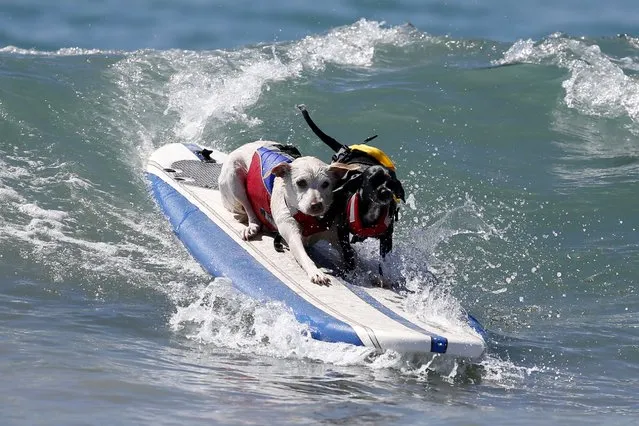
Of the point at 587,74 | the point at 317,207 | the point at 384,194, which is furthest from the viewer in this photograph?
the point at 587,74

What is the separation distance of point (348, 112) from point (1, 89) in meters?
3.79

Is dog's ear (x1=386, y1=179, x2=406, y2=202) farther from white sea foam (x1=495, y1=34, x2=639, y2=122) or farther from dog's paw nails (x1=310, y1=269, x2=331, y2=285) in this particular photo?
white sea foam (x1=495, y1=34, x2=639, y2=122)

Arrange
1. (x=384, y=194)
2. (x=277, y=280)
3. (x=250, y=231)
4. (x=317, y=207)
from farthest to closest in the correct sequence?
(x=250, y=231), (x=277, y=280), (x=317, y=207), (x=384, y=194)

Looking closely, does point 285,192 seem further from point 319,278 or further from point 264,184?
point 319,278

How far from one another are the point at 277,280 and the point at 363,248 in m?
0.89

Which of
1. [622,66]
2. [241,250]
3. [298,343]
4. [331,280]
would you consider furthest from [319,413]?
[622,66]

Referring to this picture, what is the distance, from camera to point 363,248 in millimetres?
8234

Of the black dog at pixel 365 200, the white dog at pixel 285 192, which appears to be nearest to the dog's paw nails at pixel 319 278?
the white dog at pixel 285 192

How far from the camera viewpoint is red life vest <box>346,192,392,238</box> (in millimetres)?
7207

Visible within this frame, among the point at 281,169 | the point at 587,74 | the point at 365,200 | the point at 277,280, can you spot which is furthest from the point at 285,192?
the point at 587,74

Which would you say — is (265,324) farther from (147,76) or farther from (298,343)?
(147,76)

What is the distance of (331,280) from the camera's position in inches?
295

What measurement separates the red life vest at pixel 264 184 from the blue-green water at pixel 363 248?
2.18 ft

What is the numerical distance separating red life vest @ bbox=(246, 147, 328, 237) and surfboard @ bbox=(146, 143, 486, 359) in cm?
21
